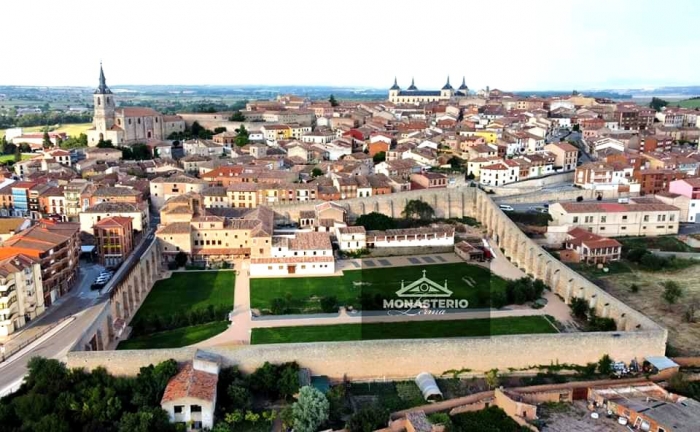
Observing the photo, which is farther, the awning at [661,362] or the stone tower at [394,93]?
the stone tower at [394,93]

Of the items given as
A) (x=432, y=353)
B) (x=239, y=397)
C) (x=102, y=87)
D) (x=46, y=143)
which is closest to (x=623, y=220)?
(x=432, y=353)

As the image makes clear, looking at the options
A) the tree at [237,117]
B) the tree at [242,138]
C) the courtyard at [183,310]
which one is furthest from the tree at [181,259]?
the tree at [237,117]

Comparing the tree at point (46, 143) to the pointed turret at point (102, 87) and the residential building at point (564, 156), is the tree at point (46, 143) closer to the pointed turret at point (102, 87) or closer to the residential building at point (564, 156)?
the pointed turret at point (102, 87)

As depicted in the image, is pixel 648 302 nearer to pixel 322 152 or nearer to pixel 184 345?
pixel 184 345

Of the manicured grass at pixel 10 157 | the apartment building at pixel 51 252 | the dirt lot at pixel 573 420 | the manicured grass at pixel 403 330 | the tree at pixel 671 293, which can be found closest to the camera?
the dirt lot at pixel 573 420

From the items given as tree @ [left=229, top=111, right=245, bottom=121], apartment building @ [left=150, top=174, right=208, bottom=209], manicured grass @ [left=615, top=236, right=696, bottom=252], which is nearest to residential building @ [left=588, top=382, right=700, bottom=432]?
manicured grass @ [left=615, top=236, right=696, bottom=252]

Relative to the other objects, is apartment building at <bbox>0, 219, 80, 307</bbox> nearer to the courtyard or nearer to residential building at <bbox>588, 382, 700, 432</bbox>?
the courtyard
